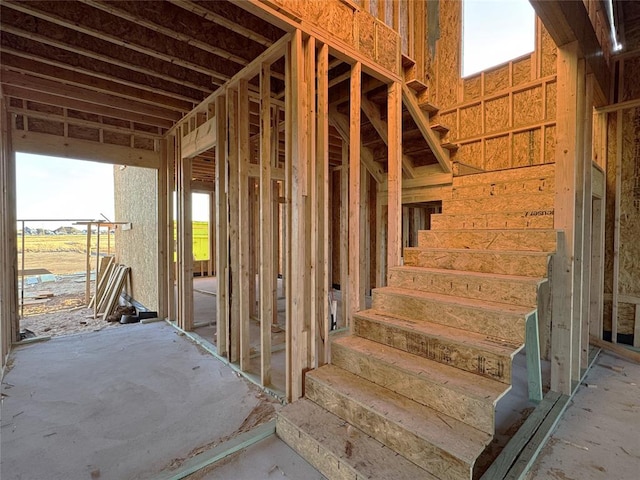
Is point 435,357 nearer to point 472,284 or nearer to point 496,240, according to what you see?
point 472,284

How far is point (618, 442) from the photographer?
2148 mm

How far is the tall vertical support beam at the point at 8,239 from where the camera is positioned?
3.60 m

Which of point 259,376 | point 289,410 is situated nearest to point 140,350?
point 259,376

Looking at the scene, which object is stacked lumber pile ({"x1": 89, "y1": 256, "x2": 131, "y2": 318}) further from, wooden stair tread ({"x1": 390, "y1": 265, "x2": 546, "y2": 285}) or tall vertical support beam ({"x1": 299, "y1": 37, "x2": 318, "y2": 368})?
wooden stair tread ({"x1": 390, "y1": 265, "x2": 546, "y2": 285})

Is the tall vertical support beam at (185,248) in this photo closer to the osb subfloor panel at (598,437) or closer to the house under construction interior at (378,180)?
the house under construction interior at (378,180)

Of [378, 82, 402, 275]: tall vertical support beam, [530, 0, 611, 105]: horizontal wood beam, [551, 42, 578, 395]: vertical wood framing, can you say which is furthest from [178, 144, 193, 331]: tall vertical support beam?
[551, 42, 578, 395]: vertical wood framing

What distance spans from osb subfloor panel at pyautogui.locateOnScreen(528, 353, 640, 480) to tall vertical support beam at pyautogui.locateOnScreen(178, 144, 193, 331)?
435cm

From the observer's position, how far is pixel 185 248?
4.57 m

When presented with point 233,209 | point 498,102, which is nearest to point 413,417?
point 233,209

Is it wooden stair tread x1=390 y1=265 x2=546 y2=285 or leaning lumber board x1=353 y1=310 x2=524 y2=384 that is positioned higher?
wooden stair tread x1=390 y1=265 x2=546 y2=285

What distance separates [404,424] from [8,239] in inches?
202

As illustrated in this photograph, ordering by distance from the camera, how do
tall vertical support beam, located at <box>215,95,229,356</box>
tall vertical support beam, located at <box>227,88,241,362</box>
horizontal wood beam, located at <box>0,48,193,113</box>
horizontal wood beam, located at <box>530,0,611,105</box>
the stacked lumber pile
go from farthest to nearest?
the stacked lumber pile → tall vertical support beam, located at <box>215,95,229,356</box> → tall vertical support beam, located at <box>227,88,241,362</box> → horizontal wood beam, located at <box>0,48,193,113</box> → horizontal wood beam, located at <box>530,0,611,105</box>

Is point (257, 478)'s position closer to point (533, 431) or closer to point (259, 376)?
point (259, 376)

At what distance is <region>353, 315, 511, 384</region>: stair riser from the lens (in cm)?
188
